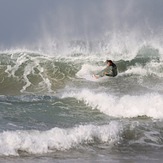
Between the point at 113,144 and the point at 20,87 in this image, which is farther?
the point at 20,87

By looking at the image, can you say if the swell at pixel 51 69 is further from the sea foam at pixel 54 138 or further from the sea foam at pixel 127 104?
the sea foam at pixel 54 138

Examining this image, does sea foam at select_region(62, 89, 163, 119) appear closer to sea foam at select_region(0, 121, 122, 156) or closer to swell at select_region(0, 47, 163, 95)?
sea foam at select_region(0, 121, 122, 156)

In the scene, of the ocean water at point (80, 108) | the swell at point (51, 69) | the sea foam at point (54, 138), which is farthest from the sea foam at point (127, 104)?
the swell at point (51, 69)

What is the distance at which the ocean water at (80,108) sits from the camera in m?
8.82

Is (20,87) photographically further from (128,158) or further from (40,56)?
(128,158)

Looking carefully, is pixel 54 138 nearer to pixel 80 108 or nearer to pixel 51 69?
pixel 80 108

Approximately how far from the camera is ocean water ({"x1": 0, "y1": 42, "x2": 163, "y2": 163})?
882cm

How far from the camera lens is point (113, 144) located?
9.64 meters

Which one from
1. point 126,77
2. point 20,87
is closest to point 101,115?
point 20,87

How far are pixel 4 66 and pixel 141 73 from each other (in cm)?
647

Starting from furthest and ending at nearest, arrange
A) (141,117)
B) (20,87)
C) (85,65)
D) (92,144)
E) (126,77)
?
(85,65) < (126,77) < (20,87) < (141,117) < (92,144)

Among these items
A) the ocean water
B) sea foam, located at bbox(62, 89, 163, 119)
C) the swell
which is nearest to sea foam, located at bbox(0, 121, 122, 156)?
the ocean water

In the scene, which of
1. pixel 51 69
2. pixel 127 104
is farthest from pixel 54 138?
pixel 51 69

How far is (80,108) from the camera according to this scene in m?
13.9
